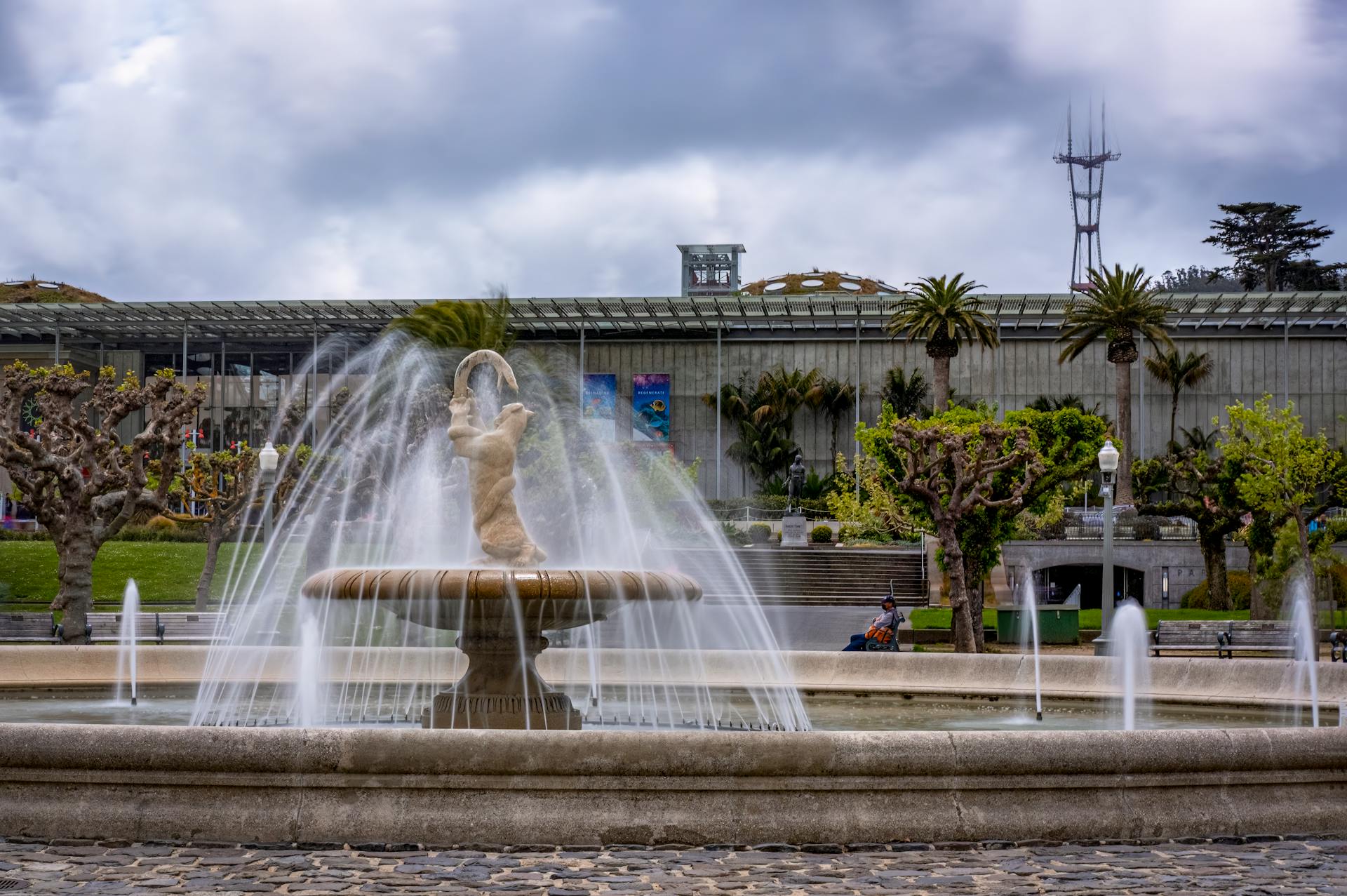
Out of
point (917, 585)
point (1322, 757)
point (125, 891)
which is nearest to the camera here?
point (125, 891)

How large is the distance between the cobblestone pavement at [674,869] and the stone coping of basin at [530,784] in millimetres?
87

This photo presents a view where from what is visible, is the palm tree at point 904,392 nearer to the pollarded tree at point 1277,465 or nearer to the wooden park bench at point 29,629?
the pollarded tree at point 1277,465

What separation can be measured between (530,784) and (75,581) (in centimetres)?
1793

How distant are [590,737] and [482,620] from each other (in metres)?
3.58

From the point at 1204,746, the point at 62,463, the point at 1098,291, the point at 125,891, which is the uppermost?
the point at 1098,291

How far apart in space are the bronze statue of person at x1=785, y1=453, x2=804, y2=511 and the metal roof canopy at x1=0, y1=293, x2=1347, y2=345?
25.7 ft

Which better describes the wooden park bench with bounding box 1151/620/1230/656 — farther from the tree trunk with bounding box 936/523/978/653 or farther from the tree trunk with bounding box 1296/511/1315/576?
the tree trunk with bounding box 1296/511/1315/576

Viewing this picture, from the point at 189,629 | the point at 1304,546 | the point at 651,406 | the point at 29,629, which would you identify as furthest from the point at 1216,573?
the point at 651,406

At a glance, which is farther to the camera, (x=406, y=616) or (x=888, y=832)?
(x=406, y=616)

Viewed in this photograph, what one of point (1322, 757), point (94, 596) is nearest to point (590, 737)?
point (1322, 757)

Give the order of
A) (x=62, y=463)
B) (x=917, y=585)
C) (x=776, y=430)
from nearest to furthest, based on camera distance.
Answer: (x=62, y=463), (x=917, y=585), (x=776, y=430)

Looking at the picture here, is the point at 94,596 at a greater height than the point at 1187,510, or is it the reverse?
the point at 1187,510

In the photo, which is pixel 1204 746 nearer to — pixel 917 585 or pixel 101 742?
pixel 101 742

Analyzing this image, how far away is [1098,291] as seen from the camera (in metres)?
53.8
